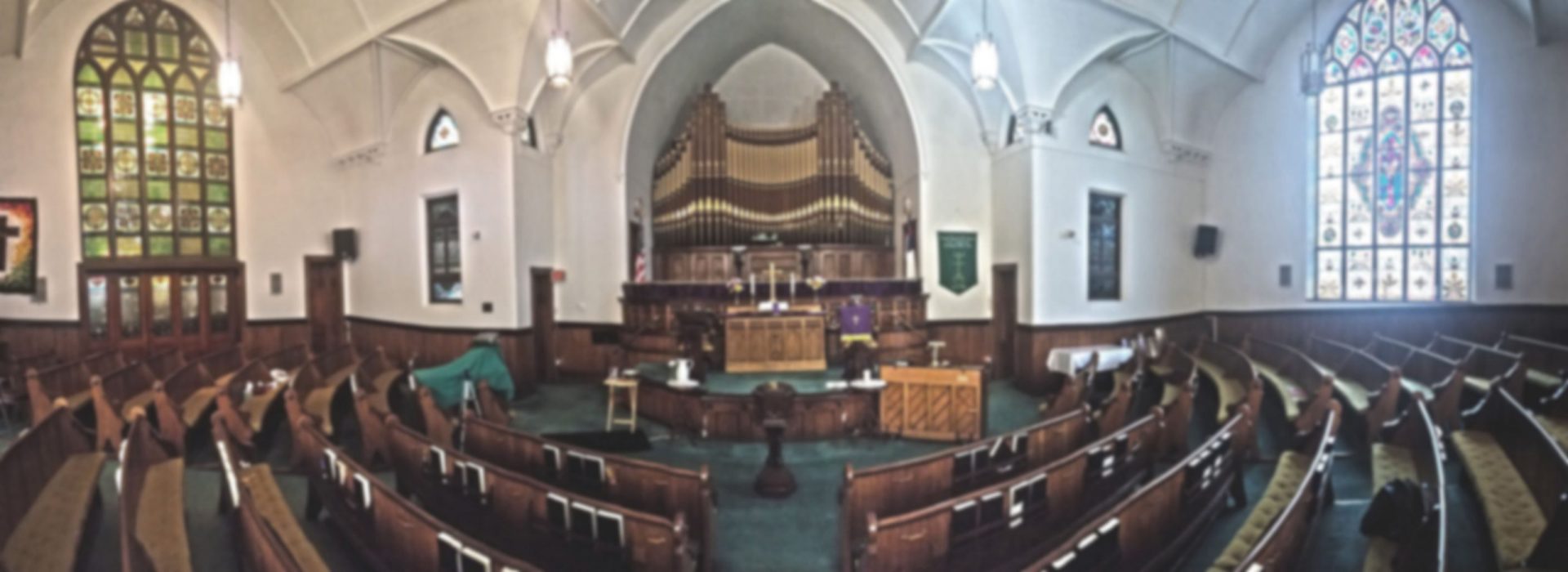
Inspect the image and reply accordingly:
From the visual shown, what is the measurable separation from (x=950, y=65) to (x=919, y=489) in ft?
32.5

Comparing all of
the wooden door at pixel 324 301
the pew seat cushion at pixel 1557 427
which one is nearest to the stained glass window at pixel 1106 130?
the pew seat cushion at pixel 1557 427

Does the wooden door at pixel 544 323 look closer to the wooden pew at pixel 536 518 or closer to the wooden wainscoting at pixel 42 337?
the wooden pew at pixel 536 518

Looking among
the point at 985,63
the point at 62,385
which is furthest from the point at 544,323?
the point at 985,63

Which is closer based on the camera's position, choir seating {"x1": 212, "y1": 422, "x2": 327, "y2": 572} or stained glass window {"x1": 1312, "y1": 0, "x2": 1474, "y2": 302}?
choir seating {"x1": 212, "y1": 422, "x2": 327, "y2": 572}

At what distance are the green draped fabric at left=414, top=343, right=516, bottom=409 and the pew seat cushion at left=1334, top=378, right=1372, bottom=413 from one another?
938 cm

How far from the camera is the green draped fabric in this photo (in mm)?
8336

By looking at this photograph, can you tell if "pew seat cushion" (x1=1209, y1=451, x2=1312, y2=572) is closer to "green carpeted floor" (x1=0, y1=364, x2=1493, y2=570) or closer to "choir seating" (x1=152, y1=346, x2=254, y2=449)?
"green carpeted floor" (x1=0, y1=364, x2=1493, y2=570)

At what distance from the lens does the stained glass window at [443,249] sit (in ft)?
40.9

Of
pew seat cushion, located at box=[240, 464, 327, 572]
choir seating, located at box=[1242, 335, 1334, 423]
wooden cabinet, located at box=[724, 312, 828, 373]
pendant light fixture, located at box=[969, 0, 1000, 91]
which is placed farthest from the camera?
wooden cabinet, located at box=[724, 312, 828, 373]

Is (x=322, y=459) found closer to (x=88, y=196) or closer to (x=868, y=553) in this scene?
(x=868, y=553)

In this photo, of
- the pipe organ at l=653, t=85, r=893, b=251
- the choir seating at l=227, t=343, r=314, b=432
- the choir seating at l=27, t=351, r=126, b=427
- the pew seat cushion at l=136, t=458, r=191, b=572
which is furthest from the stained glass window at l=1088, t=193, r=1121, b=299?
the choir seating at l=27, t=351, r=126, b=427

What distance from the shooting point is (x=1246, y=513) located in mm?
5504

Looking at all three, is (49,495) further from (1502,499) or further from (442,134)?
(1502,499)

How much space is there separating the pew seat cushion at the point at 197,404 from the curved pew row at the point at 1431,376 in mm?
11045
